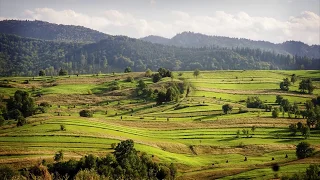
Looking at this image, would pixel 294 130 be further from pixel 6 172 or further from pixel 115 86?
pixel 115 86

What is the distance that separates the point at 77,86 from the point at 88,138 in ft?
331

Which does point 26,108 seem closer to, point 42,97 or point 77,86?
point 42,97

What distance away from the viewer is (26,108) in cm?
12256

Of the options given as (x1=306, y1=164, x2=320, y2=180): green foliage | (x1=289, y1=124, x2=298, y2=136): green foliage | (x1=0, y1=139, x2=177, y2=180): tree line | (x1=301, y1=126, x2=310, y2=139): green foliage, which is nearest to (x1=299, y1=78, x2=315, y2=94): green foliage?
(x1=289, y1=124, x2=298, y2=136): green foliage

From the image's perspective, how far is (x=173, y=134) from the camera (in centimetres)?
9950

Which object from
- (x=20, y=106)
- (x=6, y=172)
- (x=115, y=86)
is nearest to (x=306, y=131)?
(x=6, y=172)

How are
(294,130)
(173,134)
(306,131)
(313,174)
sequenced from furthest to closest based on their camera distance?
1. (294,130)
2. (173,134)
3. (306,131)
4. (313,174)

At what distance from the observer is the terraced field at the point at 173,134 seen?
71.0m

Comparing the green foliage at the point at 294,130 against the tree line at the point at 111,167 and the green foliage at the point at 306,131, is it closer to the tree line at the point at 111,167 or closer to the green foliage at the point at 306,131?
the green foliage at the point at 306,131

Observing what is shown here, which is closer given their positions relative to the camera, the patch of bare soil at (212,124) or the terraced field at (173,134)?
the terraced field at (173,134)

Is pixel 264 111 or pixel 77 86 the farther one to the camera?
pixel 77 86

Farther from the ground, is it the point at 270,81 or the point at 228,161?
the point at 270,81

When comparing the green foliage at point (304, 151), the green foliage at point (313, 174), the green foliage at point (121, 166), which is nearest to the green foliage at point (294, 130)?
the green foliage at point (304, 151)

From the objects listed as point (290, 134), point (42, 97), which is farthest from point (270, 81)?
point (42, 97)
